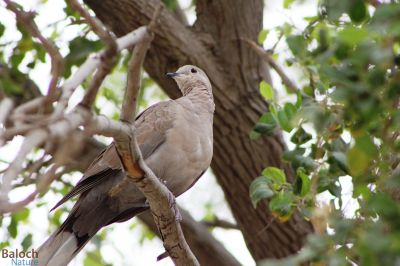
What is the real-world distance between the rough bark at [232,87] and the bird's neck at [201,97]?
1.03 ft

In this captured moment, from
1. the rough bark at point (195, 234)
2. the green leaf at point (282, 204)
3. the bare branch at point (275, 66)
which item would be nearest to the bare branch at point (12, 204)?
the green leaf at point (282, 204)

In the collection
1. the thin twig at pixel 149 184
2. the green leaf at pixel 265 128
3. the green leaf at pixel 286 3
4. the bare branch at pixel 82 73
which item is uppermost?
the green leaf at pixel 286 3

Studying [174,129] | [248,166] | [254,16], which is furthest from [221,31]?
[174,129]

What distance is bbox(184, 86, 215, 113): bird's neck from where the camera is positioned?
4.14 m

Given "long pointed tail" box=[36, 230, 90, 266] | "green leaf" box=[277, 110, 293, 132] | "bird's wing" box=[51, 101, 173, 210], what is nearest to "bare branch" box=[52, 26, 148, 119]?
"green leaf" box=[277, 110, 293, 132]

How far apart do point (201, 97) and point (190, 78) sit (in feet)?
0.77

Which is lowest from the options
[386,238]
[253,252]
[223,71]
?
[386,238]

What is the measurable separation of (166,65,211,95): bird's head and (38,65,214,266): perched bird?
1.51 feet

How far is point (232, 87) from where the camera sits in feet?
15.4

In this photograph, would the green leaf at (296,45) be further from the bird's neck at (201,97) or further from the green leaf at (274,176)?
the bird's neck at (201,97)

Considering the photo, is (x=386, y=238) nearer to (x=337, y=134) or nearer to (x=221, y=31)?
(x=337, y=134)

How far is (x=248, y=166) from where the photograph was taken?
4.62m

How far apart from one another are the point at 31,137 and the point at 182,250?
1.79 metres

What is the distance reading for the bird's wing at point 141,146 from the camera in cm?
369
